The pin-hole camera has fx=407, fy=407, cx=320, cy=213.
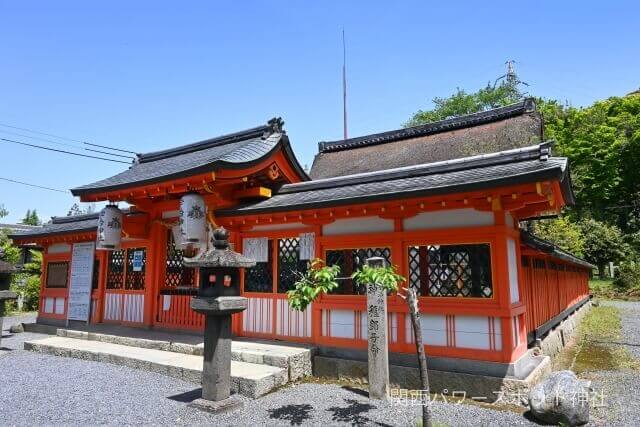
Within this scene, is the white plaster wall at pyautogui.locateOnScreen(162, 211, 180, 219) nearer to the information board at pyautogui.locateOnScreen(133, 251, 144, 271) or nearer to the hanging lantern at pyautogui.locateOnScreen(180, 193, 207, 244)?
the information board at pyautogui.locateOnScreen(133, 251, 144, 271)

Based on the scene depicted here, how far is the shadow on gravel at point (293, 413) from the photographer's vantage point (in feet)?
16.7

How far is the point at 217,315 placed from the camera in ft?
17.9

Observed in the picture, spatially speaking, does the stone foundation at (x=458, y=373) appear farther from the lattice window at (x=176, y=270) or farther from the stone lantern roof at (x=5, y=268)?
the stone lantern roof at (x=5, y=268)

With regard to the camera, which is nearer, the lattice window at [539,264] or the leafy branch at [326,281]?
the leafy branch at [326,281]

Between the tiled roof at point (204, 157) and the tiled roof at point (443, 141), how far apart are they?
17.5 feet

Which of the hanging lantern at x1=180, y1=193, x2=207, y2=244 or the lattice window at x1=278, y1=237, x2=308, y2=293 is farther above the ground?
the hanging lantern at x1=180, y1=193, x2=207, y2=244

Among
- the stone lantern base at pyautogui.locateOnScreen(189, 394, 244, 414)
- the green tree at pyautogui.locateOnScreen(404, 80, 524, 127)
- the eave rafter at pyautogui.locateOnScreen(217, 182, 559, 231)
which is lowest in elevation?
the stone lantern base at pyautogui.locateOnScreen(189, 394, 244, 414)

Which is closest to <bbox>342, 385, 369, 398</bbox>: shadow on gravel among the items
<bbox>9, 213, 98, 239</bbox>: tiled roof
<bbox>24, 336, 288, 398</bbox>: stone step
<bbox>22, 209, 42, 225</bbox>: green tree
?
<bbox>24, 336, 288, 398</bbox>: stone step

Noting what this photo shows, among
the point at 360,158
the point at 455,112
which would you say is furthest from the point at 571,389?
the point at 455,112

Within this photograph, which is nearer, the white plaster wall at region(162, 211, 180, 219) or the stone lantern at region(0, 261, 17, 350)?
the stone lantern at region(0, 261, 17, 350)

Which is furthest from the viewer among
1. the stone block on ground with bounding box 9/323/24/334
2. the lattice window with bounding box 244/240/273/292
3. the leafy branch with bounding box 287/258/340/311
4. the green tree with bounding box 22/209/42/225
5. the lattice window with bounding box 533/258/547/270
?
the green tree with bounding box 22/209/42/225

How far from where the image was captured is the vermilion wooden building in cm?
594

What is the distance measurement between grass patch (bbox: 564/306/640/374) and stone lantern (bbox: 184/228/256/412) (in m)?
6.78

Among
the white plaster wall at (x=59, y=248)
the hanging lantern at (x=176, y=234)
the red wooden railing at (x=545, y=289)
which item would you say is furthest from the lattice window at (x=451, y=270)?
the white plaster wall at (x=59, y=248)
